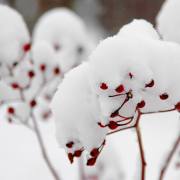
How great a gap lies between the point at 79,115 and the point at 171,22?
0.60 metres

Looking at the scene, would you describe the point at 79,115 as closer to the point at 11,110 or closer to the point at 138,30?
the point at 138,30

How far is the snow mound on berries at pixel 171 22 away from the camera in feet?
5.43

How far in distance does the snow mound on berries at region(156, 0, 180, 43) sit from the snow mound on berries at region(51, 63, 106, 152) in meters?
0.48

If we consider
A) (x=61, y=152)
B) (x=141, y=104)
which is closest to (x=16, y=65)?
(x=141, y=104)

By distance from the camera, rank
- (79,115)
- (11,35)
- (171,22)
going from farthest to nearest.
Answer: (11,35), (171,22), (79,115)

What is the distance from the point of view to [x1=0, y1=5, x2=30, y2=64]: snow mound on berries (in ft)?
6.38

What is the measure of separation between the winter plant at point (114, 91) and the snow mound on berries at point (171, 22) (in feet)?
1.18

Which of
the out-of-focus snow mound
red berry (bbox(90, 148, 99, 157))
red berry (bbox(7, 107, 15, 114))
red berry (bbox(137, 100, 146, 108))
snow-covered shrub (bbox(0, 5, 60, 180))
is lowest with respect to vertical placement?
red berry (bbox(90, 148, 99, 157))

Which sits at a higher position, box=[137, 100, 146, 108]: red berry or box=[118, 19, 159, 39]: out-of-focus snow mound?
box=[118, 19, 159, 39]: out-of-focus snow mound

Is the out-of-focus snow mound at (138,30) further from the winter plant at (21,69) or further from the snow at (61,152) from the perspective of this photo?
the snow at (61,152)

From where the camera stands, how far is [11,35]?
1.97m

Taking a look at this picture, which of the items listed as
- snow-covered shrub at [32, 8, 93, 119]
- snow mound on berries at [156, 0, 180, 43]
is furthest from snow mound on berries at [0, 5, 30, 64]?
snow-covered shrub at [32, 8, 93, 119]

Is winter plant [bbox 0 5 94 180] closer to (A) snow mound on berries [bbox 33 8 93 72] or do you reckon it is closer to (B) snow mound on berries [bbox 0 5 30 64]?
(B) snow mound on berries [bbox 0 5 30 64]

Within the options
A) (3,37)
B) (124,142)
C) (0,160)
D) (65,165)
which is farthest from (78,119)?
(124,142)
